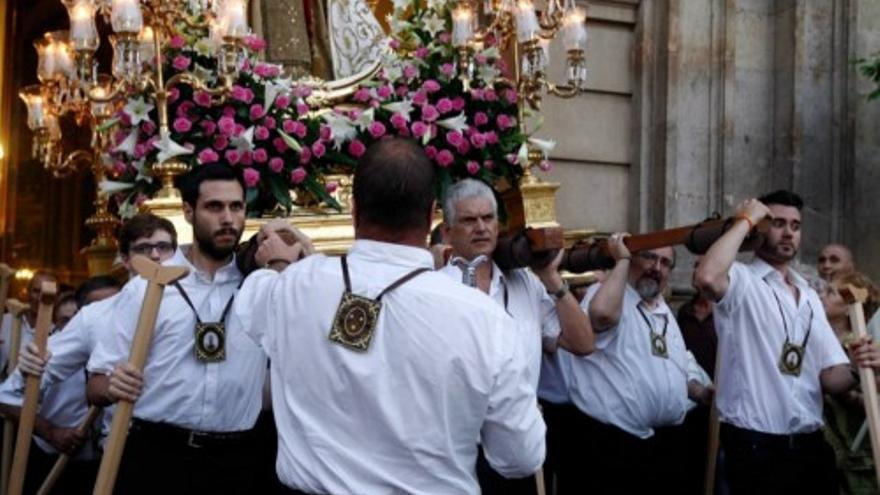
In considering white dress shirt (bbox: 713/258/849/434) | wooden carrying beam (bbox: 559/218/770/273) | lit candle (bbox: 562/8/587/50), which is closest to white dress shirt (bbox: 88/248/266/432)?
wooden carrying beam (bbox: 559/218/770/273)

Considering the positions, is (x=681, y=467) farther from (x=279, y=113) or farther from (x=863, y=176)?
(x=863, y=176)

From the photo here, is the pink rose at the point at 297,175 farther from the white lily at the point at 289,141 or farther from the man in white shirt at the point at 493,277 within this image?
the man in white shirt at the point at 493,277

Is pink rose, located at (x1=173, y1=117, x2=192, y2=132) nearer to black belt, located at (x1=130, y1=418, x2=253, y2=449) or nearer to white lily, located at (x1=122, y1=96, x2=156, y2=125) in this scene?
white lily, located at (x1=122, y1=96, x2=156, y2=125)

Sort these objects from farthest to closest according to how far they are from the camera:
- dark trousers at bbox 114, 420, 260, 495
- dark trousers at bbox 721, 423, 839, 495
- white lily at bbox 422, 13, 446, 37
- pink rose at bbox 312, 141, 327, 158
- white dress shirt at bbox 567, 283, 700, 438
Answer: white lily at bbox 422, 13, 446, 37, pink rose at bbox 312, 141, 327, 158, white dress shirt at bbox 567, 283, 700, 438, dark trousers at bbox 721, 423, 839, 495, dark trousers at bbox 114, 420, 260, 495

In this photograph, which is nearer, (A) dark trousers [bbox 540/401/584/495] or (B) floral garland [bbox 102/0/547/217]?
(A) dark trousers [bbox 540/401/584/495]

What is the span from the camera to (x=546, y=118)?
31.8ft

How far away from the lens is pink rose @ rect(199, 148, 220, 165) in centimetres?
751

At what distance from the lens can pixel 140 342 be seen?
4969 mm

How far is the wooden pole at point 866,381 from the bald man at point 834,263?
2.06 meters

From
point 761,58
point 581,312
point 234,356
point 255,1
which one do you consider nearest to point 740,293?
point 581,312

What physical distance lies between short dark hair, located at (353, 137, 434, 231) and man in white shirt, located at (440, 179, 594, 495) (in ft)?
5.11

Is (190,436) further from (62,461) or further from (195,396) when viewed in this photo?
(62,461)

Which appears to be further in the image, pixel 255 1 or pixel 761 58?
pixel 761 58

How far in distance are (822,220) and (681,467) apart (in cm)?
355
